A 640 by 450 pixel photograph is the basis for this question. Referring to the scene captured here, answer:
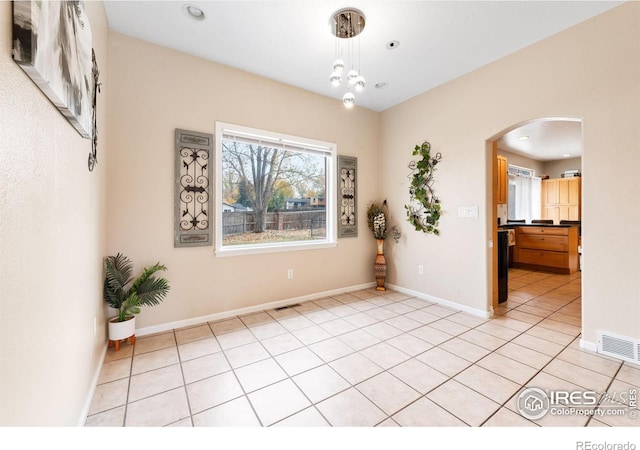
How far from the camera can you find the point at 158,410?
1.64 metres

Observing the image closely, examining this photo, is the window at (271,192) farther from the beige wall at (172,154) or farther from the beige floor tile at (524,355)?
the beige floor tile at (524,355)

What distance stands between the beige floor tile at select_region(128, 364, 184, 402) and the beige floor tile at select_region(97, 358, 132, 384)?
116mm

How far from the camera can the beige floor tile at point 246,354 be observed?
2180 millimetres

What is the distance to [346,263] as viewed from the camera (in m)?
4.11

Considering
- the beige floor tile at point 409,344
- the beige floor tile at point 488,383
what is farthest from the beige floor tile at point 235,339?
the beige floor tile at point 488,383

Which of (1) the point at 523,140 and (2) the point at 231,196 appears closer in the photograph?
(2) the point at 231,196

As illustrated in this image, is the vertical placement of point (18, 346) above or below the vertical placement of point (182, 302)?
above

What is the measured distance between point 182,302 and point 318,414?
195 centimetres

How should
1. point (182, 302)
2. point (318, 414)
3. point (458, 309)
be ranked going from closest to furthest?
point (318, 414) → point (182, 302) → point (458, 309)

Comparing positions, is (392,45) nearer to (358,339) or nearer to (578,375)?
(358,339)

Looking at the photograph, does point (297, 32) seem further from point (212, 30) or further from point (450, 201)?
point (450, 201)

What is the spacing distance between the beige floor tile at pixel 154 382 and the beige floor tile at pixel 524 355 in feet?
8.76

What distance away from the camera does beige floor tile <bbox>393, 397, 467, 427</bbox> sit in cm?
152

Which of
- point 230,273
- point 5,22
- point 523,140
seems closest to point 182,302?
point 230,273
